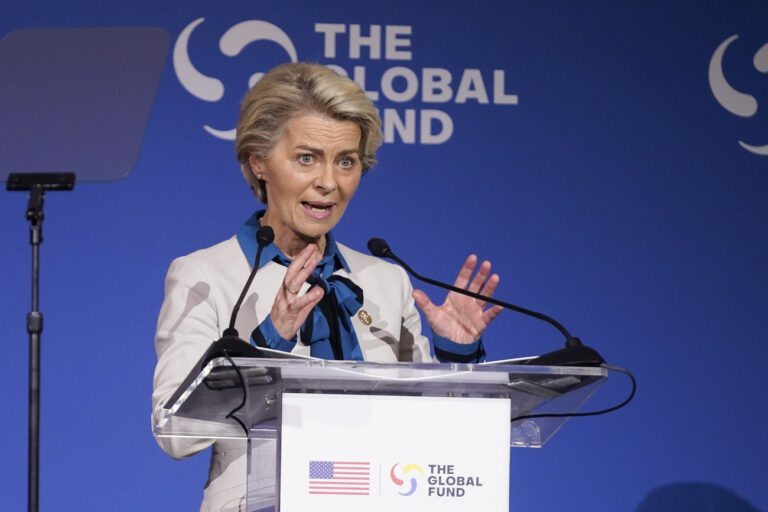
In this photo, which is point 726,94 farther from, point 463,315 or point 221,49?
point 463,315

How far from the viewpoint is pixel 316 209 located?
8.56 feet

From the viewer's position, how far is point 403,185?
11.3 ft

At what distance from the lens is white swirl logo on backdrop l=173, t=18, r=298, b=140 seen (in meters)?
3.38

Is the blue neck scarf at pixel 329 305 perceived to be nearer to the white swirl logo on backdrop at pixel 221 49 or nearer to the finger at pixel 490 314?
the finger at pixel 490 314

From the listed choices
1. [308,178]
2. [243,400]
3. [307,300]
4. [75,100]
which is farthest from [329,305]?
[243,400]

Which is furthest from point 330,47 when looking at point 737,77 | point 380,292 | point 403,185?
point 737,77

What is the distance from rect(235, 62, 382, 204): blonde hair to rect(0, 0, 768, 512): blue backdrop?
0.76 meters

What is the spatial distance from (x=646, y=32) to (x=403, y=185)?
963mm

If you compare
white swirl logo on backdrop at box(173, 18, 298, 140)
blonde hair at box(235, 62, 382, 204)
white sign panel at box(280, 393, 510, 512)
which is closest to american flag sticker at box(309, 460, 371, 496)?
white sign panel at box(280, 393, 510, 512)

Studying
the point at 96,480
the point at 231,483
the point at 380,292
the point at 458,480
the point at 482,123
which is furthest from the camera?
the point at 482,123

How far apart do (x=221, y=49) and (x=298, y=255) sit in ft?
4.40

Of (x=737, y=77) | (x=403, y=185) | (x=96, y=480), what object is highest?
(x=737, y=77)

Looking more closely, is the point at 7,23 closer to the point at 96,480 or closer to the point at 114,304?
the point at 114,304

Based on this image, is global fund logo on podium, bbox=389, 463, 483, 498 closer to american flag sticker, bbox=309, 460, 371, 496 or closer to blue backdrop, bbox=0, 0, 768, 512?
american flag sticker, bbox=309, 460, 371, 496
